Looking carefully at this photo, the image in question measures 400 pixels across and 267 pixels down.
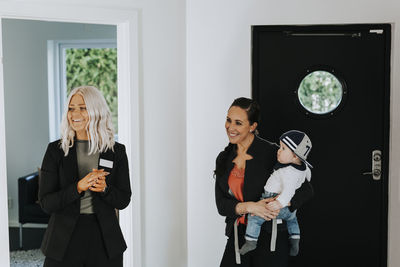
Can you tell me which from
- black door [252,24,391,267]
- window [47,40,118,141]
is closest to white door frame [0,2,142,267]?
black door [252,24,391,267]

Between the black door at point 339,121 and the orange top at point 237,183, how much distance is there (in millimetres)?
994

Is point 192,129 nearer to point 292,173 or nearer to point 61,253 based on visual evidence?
point 292,173

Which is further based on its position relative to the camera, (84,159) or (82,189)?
(84,159)

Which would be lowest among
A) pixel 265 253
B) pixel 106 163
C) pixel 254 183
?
pixel 265 253

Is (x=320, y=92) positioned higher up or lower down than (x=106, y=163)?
higher up

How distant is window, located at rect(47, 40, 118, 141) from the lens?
19.0 ft

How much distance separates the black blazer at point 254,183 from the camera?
2.67m

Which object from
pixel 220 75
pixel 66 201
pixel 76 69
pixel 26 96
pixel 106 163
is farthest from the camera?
pixel 76 69

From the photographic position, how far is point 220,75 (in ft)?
11.8

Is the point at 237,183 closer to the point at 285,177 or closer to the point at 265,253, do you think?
the point at 285,177

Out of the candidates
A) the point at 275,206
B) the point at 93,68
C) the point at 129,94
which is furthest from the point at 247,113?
the point at 93,68

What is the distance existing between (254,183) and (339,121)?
1.24 metres

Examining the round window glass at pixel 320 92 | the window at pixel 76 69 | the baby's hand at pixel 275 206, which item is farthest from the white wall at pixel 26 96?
the baby's hand at pixel 275 206

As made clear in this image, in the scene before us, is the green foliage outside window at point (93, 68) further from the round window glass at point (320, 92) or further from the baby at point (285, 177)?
the baby at point (285, 177)
